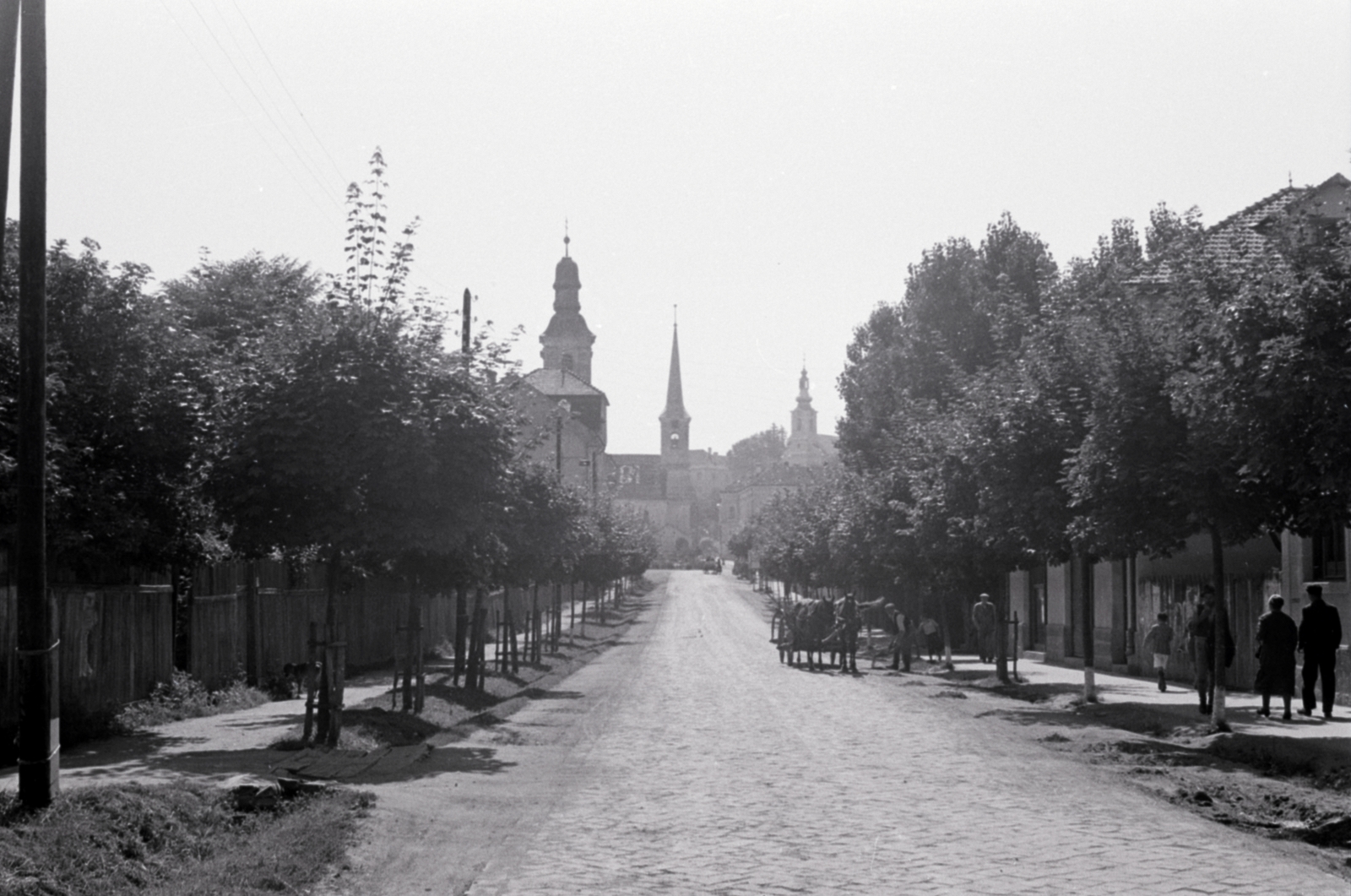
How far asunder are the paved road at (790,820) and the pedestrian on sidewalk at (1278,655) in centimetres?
366

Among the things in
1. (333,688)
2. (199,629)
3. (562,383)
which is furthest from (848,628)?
(562,383)

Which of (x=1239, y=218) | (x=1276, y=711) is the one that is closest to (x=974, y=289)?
(x=1239, y=218)

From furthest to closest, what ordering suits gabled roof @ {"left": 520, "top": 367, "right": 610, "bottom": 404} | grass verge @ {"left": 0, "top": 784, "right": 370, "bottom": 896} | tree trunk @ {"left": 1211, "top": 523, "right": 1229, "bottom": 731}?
gabled roof @ {"left": 520, "top": 367, "right": 610, "bottom": 404} < tree trunk @ {"left": 1211, "top": 523, "right": 1229, "bottom": 731} < grass verge @ {"left": 0, "top": 784, "right": 370, "bottom": 896}

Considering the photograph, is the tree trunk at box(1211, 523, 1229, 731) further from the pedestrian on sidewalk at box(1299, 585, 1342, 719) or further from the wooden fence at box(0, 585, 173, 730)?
the wooden fence at box(0, 585, 173, 730)

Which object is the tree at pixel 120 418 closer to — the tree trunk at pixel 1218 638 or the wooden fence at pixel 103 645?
the wooden fence at pixel 103 645

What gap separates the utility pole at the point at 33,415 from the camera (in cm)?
1144

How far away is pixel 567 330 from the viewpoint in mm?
133250

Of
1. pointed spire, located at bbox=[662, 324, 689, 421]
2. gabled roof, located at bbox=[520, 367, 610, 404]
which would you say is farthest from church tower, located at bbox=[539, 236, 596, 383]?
pointed spire, located at bbox=[662, 324, 689, 421]

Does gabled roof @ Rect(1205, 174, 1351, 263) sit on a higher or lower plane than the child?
higher

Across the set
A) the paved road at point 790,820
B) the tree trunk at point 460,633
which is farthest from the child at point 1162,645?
the tree trunk at point 460,633

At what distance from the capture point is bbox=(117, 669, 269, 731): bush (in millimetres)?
19422

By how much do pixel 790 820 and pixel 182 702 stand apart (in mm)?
11911

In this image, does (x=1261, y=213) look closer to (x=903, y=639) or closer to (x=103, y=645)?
(x=903, y=639)

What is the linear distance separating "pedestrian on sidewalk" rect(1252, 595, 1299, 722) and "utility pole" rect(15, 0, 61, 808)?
1591 centimetres
